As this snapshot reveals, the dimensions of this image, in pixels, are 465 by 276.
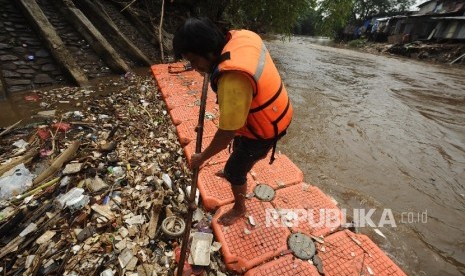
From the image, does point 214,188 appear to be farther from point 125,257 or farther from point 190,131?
point 190,131

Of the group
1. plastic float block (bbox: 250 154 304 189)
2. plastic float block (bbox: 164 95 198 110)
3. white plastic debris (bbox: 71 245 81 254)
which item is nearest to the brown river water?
plastic float block (bbox: 250 154 304 189)

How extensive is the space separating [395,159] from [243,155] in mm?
3353

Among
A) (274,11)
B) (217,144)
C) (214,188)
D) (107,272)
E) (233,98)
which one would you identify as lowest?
(107,272)

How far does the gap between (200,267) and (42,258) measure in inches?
50.4

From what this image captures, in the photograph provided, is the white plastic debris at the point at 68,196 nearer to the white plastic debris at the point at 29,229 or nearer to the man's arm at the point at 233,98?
the white plastic debris at the point at 29,229

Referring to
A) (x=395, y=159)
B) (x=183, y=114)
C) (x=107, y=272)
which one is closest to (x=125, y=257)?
(x=107, y=272)

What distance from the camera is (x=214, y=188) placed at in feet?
9.07

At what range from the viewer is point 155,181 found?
2932mm

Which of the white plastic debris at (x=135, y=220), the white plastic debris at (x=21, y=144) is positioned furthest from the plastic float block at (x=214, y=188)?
the white plastic debris at (x=21, y=144)

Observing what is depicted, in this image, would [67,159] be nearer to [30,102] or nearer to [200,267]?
[200,267]

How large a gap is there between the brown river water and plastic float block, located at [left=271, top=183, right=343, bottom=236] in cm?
50

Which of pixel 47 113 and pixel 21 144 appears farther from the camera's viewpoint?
pixel 47 113

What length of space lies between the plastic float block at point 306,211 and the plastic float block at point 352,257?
0.13 meters

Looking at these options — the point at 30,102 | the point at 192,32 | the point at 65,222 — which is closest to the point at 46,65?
the point at 30,102
